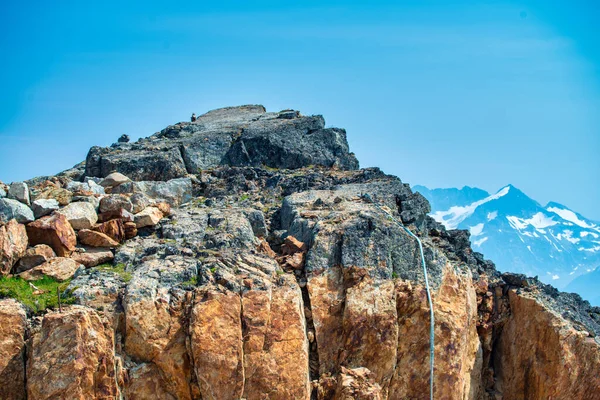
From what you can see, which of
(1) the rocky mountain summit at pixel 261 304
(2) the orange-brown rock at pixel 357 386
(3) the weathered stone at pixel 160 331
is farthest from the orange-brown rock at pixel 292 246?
(3) the weathered stone at pixel 160 331

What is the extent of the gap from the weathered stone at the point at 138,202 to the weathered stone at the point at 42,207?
271 cm

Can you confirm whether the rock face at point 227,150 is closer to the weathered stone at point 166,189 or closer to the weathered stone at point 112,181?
the weathered stone at point 166,189

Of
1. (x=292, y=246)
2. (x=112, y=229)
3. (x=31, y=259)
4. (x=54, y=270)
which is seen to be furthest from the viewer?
(x=292, y=246)

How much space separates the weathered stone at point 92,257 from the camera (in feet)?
58.9

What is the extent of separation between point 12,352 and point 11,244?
4123mm

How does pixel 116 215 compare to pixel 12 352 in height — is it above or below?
above

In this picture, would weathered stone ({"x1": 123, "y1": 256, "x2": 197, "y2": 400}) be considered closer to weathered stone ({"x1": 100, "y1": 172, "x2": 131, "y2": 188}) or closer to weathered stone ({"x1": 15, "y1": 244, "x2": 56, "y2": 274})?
weathered stone ({"x1": 15, "y1": 244, "x2": 56, "y2": 274})

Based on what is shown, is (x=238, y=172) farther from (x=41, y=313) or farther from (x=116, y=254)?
(x=41, y=313)

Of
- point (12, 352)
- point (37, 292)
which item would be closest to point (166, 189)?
point (37, 292)

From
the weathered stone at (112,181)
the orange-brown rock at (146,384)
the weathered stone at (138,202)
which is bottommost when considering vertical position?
the orange-brown rock at (146,384)

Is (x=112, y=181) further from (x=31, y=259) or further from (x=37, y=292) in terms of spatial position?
(x=37, y=292)

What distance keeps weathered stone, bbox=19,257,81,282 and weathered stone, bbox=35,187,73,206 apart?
3333 millimetres

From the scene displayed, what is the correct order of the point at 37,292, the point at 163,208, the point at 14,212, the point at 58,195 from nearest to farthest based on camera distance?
the point at 37,292 < the point at 14,212 < the point at 58,195 < the point at 163,208

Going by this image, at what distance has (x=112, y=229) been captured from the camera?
19359mm
